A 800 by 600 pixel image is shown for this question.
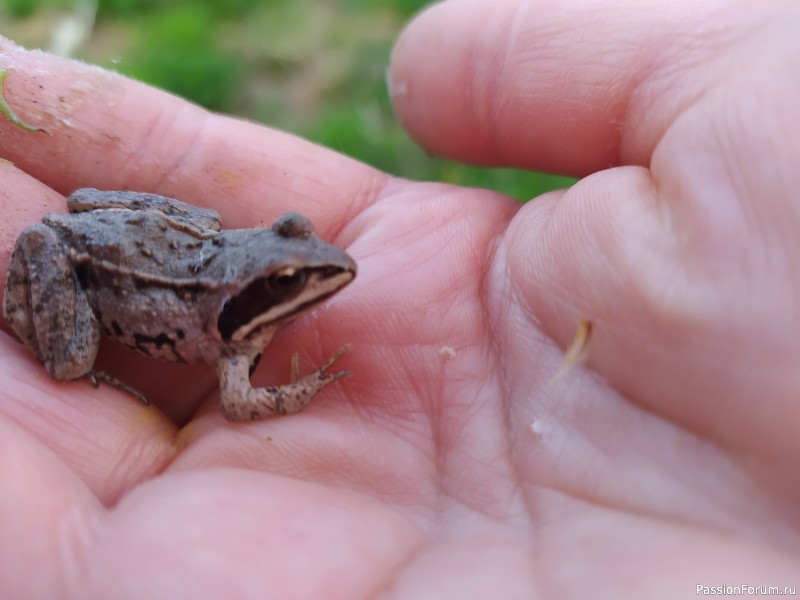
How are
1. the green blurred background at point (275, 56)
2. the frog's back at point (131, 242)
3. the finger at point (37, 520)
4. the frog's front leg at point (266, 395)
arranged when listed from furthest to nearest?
the green blurred background at point (275, 56) → the frog's back at point (131, 242) → the frog's front leg at point (266, 395) → the finger at point (37, 520)

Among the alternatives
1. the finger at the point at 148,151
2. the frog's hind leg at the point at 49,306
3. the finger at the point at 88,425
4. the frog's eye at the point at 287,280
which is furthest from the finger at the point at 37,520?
the finger at the point at 148,151

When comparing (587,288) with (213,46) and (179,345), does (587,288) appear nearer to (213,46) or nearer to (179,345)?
(179,345)

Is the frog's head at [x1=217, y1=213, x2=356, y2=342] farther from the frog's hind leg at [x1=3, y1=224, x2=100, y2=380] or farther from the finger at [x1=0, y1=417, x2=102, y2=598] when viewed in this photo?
the finger at [x1=0, y1=417, x2=102, y2=598]

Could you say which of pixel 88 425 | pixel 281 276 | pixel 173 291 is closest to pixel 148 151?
pixel 173 291

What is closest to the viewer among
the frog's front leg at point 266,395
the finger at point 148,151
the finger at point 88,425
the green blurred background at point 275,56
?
the finger at point 88,425

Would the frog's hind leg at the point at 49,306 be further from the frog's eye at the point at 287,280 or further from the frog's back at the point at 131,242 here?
the frog's eye at the point at 287,280

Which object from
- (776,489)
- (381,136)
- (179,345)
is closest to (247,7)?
(381,136)
